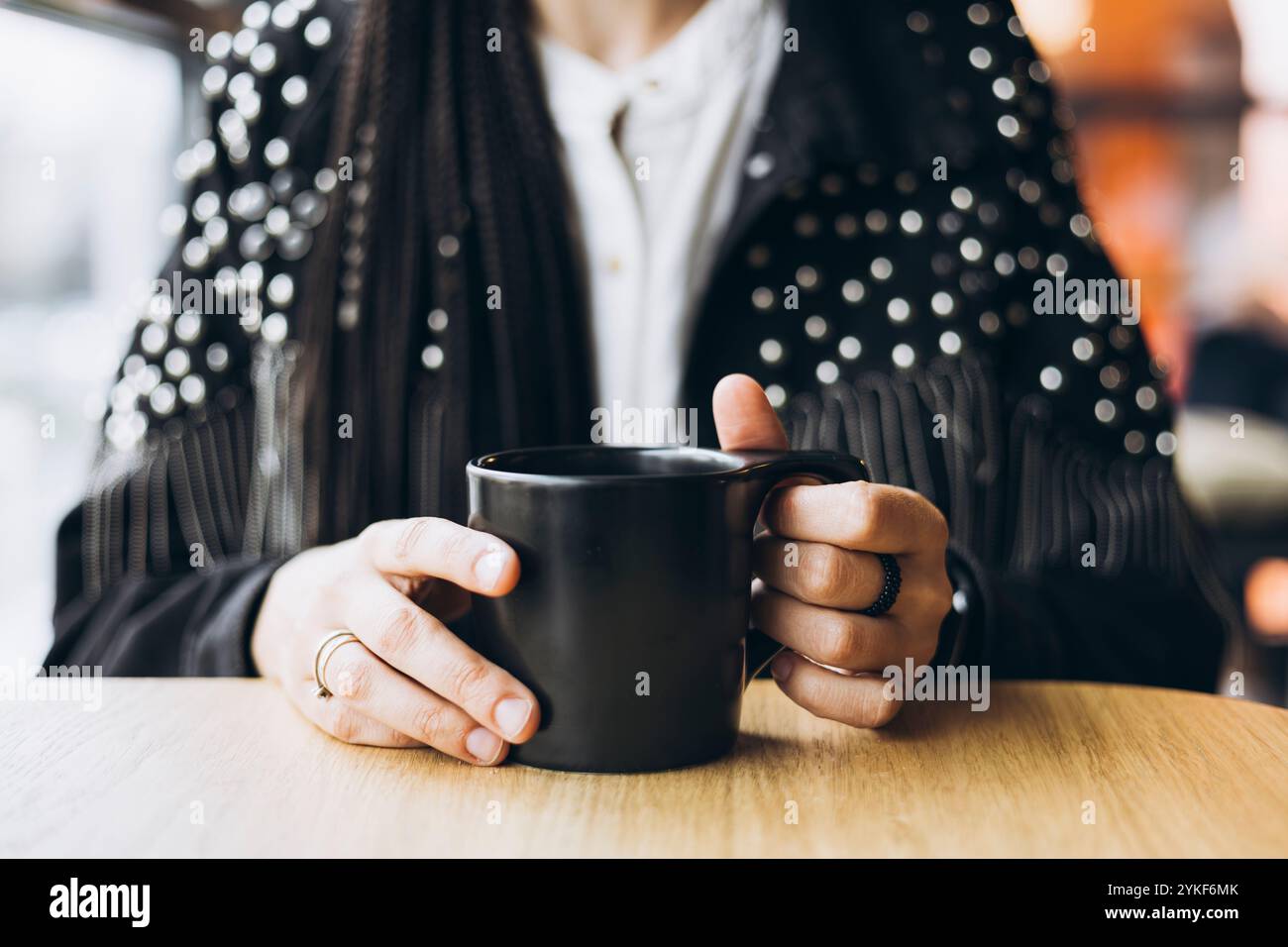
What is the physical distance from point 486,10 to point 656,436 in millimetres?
432

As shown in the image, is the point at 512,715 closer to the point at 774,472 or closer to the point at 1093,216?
the point at 774,472

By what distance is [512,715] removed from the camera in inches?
18.4

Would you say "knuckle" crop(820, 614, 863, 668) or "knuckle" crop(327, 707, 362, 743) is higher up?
"knuckle" crop(820, 614, 863, 668)

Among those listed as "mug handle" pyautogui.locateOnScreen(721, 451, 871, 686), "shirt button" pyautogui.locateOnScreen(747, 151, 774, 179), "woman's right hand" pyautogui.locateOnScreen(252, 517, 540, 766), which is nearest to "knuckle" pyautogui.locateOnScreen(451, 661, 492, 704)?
"woman's right hand" pyautogui.locateOnScreen(252, 517, 540, 766)

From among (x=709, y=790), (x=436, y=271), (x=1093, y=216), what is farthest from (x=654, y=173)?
(x=709, y=790)

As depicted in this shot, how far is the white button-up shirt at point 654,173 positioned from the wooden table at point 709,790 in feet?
1.75

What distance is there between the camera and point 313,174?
3.59ft

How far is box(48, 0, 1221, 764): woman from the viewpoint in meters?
1.01

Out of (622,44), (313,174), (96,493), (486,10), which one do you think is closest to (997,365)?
(622,44)

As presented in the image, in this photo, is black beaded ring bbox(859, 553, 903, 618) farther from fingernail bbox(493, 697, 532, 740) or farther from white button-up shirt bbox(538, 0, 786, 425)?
white button-up shirt bbox(538, 0, 786, 425)

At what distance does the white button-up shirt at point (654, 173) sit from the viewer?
1043 mm

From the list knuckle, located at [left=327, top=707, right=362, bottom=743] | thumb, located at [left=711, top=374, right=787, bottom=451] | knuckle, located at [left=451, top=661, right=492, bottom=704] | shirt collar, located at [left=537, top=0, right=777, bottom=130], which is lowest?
knuckle, located at [left=327, top=707, right=362, bottom=743]

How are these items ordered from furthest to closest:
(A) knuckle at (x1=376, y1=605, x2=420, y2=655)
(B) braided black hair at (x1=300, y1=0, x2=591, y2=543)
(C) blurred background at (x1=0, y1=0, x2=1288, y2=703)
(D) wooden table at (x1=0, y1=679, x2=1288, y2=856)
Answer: (C) blurred background at (x1=0, y1=0, x2=1288, y2=703) < (B) braided black hair at (x1=300, y1=0, x2=591, y2=543) < (A) knuckle at (x1=376, y1=605, x2=420, y2=655) < (D) wooden table at (x1=0, y1=679, x2=1288, y2=856)

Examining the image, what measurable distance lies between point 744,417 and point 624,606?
174mm
